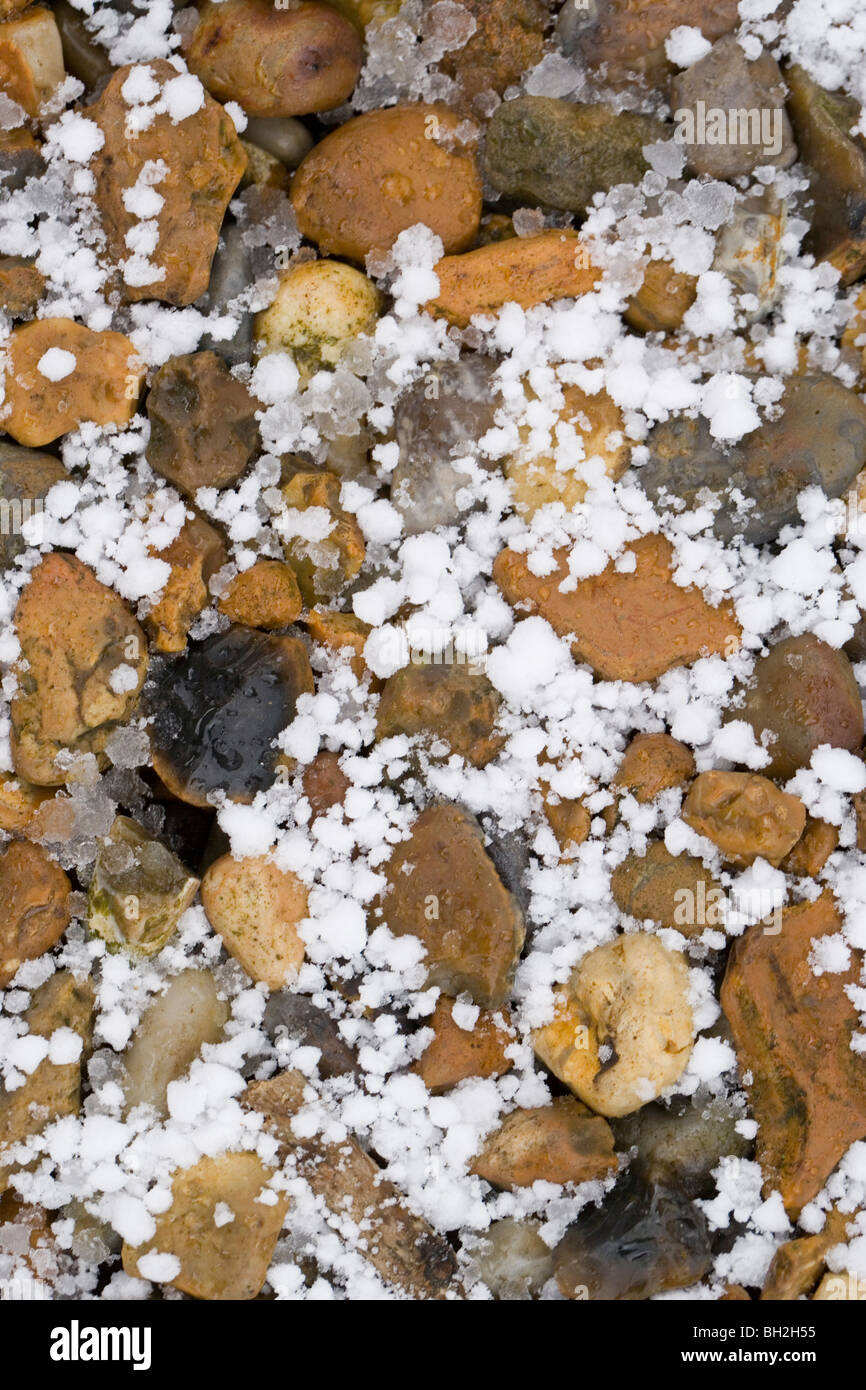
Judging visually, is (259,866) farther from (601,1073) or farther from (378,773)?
(601,1073)

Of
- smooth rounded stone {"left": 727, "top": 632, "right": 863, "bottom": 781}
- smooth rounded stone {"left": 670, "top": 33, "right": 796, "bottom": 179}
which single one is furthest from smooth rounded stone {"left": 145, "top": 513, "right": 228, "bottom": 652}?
smooth rounded stone {"left": 670, "top": 33, "right": 796, "bottom": 179}

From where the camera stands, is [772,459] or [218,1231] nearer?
[218,1231]

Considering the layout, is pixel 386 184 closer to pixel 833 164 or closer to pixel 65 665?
pixel 833 164

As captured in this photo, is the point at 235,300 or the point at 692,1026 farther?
the point at 235,300

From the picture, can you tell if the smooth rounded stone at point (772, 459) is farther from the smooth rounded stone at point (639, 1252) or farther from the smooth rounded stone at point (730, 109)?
the smooth rounded stone at point (639, 1252)

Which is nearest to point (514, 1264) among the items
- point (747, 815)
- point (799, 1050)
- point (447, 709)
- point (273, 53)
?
point (799, 1050)

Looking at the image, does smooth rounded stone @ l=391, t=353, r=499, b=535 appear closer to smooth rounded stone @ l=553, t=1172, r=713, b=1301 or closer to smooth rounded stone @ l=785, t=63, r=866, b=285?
smooth rounded stone @ l=785, t=63, r=866, b=285

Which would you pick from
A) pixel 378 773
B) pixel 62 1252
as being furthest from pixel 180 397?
pixel 62 1252
